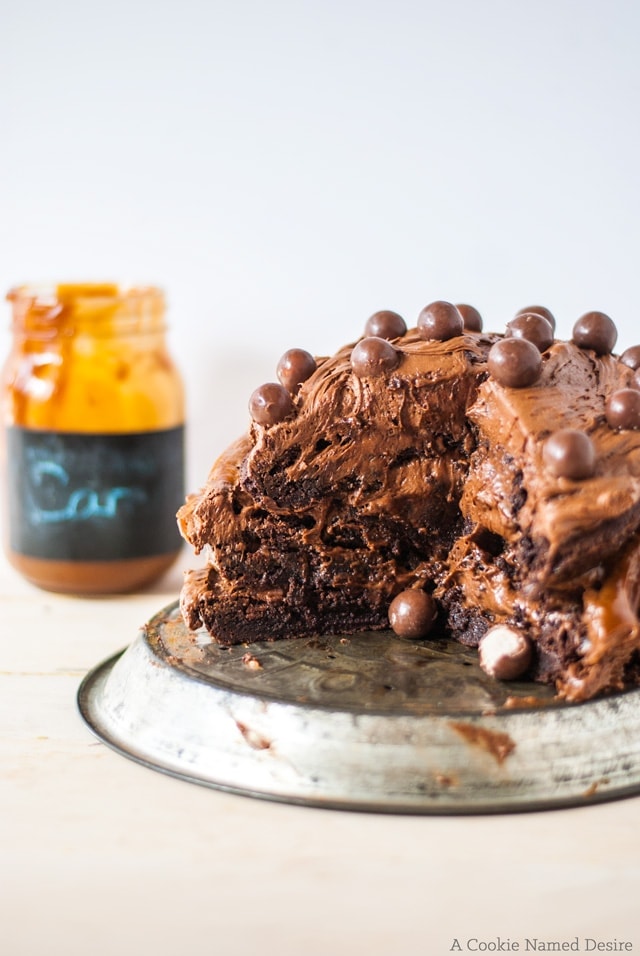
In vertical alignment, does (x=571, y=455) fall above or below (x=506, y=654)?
above

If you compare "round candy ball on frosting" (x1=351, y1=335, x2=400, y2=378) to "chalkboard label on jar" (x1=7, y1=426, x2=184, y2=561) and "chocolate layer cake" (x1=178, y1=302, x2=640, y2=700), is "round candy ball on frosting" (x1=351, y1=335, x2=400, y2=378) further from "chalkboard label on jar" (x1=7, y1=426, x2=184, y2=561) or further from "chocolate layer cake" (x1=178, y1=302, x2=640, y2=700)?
"chalkboard label on jar" (x1=7, y1=426, x2=184, y2=561)

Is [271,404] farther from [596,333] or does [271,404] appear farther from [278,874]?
[278,874]

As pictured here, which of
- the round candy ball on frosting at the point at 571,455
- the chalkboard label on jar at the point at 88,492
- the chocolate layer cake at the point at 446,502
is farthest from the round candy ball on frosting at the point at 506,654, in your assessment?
the chalkboard label on jar at the point at 88,492

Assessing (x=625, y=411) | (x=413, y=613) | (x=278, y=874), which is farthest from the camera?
(x=413, y=613)

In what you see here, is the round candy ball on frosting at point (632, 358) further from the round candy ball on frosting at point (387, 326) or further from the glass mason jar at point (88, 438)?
the glass mason jar at point (88, 438)

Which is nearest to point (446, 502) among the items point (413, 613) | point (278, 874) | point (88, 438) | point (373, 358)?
point (413, 613)

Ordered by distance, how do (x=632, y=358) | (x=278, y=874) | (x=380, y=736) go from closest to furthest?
(x=278, y=874)
(x=380, y=736)
(x=632, y=358)

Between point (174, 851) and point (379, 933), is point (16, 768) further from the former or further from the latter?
point (379, 933)
